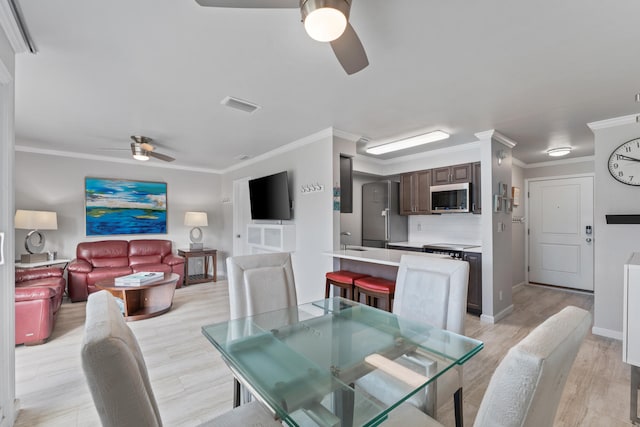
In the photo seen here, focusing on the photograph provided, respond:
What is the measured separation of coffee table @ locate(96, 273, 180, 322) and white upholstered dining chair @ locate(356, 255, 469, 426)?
326 centimetres

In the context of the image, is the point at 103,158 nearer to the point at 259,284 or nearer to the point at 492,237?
the point at 259,284

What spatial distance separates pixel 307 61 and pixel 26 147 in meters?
5.21

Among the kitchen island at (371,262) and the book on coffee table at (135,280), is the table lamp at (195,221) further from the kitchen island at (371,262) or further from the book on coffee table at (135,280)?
the kitchen island at (371,262)

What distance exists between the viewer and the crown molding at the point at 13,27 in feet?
5.03

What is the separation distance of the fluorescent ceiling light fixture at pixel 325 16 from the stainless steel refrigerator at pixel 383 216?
4.06 metres

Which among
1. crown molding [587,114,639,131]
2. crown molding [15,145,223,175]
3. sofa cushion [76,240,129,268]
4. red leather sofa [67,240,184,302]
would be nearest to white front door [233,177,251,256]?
crown molding [15,145,223,175]

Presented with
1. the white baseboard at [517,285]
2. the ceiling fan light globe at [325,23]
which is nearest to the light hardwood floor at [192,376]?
the white baseboard at [517,285]

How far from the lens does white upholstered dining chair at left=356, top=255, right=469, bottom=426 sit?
1.33 m

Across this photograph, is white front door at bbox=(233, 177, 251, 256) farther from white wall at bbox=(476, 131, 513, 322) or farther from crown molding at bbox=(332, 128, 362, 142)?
white wall at bbox=(476, 131, 513, 322)

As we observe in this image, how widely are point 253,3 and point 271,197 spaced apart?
→ 3426 mm

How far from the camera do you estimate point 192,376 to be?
2359 millimetres

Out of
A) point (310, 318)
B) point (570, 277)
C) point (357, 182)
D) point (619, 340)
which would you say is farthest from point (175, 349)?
point (570, 277)

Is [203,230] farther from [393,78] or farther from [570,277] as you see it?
[570,277]

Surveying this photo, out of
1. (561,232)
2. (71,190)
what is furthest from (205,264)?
(561,232)
